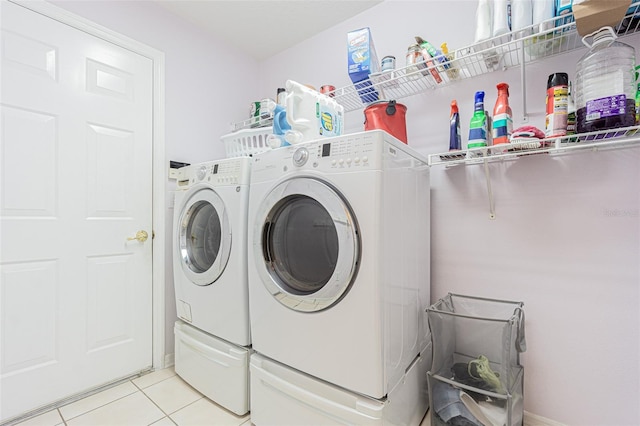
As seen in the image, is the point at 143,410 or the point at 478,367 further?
the point at 143,410

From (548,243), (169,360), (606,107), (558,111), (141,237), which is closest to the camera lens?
(606,107)

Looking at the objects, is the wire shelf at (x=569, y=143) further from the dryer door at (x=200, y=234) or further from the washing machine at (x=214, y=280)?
the dryer door at (x=200, y=234)

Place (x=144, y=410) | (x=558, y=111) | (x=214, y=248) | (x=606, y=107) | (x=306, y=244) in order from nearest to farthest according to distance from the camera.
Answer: (x=606, y=107) → (x=558, y=111) → (x=306, y=244) → (x=144, y=410) → (x=214, y=248)

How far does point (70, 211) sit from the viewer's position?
159cm

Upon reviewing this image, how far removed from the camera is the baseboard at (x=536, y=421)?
1.34 meters

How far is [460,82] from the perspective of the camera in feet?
5.28

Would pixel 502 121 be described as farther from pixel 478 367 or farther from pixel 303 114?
pixel 478 367

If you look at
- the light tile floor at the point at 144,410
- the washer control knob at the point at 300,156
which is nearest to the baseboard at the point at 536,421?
the light tile floor at the point at 144,410

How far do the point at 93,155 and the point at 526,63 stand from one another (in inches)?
93.2

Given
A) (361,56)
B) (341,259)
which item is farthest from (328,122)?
(341,259)

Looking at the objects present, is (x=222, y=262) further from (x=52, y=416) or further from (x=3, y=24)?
(x=3, y=24)

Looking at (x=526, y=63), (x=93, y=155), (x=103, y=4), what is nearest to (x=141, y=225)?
(x=93, y=155)

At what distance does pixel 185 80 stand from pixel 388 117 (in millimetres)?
1545

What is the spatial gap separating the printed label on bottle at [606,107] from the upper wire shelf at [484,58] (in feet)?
1.01
